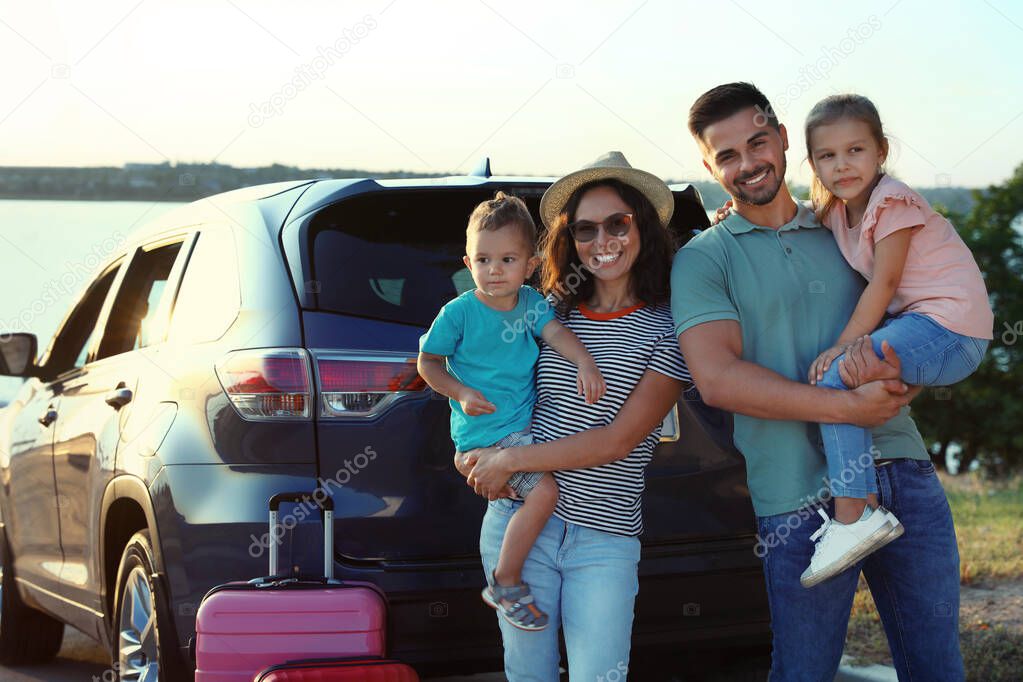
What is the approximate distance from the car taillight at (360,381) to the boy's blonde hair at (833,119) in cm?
120

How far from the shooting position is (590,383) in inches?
116

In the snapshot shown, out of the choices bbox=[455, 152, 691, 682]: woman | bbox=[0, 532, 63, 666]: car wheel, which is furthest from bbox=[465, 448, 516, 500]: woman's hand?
bbox=[0, 532, 63, 666]: car wheel

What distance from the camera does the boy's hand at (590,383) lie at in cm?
294

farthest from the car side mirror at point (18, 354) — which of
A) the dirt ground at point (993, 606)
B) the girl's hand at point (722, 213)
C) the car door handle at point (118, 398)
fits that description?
the dirt ground at point (993, 606)

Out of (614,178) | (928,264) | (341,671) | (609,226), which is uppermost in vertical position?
(614,178)

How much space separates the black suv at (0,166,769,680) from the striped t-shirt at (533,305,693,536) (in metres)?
0.46

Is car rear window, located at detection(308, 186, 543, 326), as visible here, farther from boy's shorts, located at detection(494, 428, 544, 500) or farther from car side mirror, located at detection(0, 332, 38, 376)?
car side mirror, located at detection(0, 332, 38, 376)

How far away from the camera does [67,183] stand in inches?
275

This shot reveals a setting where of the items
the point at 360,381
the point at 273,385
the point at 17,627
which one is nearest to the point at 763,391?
the point at 360,381

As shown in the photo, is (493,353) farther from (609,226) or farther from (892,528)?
(892,528)

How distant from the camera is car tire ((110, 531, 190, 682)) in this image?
3.57 metres

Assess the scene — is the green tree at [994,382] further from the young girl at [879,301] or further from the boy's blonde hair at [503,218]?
the boy's blonde hair at [503,218]

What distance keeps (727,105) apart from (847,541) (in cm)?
116

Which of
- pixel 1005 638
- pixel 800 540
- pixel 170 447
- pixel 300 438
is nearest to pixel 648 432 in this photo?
pixel 800 540
